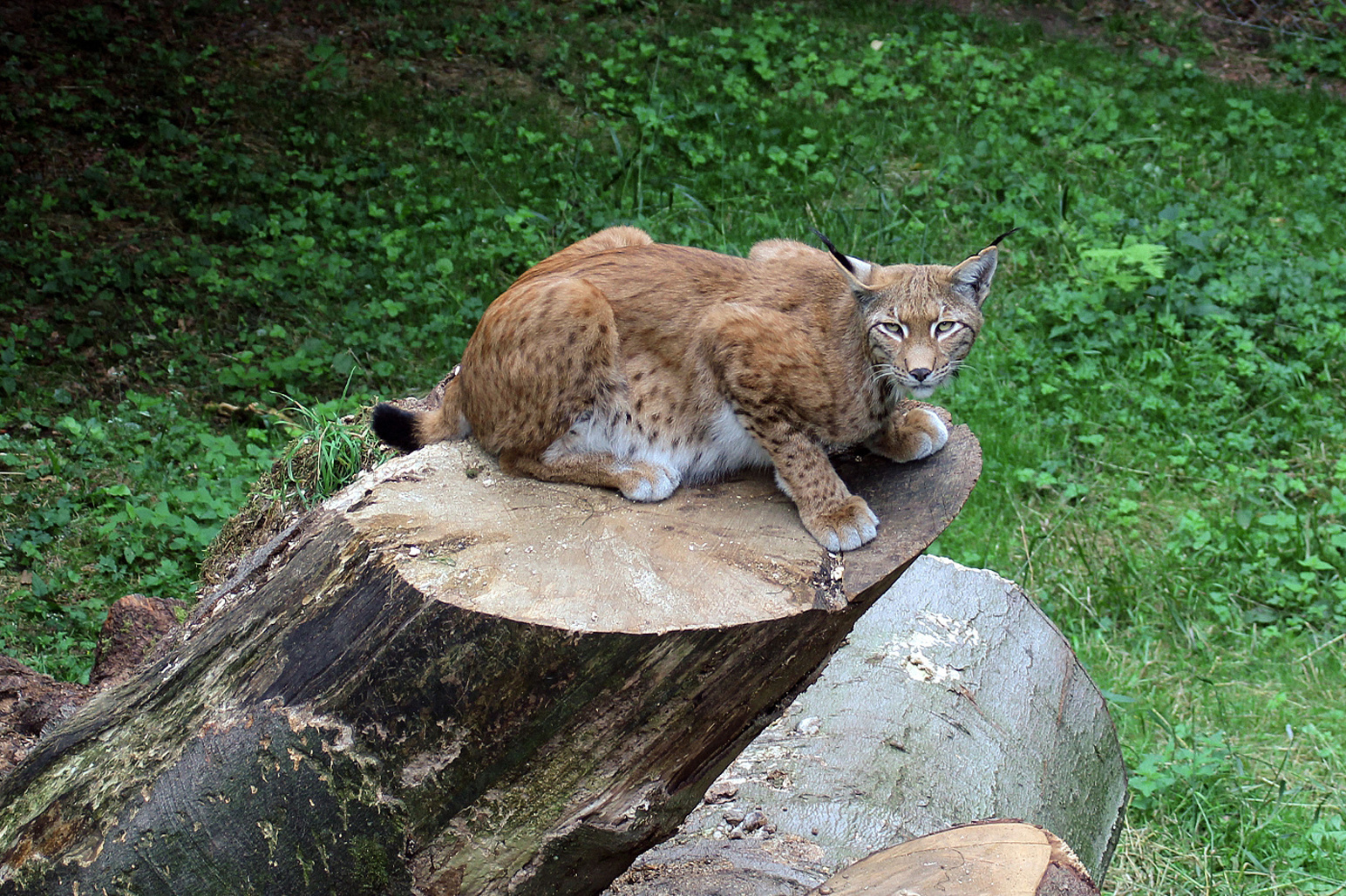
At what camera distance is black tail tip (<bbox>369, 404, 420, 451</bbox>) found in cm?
374

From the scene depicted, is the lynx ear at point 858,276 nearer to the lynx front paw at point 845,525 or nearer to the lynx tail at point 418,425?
the lynx front paw at point 845,525

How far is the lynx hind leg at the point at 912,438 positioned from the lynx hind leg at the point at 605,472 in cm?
69

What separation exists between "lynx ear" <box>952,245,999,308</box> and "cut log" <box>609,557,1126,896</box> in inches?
49.5

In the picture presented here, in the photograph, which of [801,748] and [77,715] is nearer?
[77,715]

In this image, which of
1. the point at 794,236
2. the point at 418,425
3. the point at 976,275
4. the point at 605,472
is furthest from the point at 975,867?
the point at 794,236

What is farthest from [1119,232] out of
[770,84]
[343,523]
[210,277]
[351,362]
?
[343,523]

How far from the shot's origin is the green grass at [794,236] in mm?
5250

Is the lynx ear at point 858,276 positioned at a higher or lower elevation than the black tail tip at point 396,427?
higher

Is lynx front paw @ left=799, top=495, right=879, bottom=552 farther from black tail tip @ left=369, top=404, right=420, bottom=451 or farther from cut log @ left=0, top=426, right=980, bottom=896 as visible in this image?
black tail tip @ left=369, top=404, right=420, bottom=451

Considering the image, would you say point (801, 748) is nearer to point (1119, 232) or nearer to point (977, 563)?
point (977, 563)

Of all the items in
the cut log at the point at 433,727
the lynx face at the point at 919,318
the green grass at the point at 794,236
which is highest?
the lynx face at the point at 919,318

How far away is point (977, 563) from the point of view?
18.2 feet

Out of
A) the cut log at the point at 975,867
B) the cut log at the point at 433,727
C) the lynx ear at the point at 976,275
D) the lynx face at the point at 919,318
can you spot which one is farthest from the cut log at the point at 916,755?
the lynx ear at the point at 976,275

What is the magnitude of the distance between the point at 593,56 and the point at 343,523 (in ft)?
24.9
